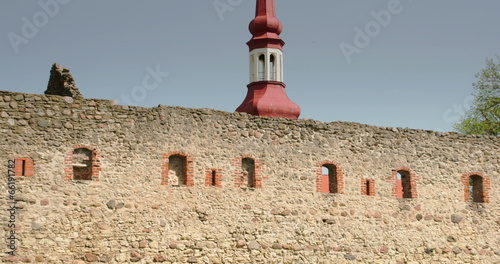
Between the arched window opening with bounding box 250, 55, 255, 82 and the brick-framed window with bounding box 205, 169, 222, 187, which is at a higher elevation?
the arched window opening with bounding box 250, 55, 255, 82

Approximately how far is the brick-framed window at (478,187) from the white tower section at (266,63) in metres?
13.1

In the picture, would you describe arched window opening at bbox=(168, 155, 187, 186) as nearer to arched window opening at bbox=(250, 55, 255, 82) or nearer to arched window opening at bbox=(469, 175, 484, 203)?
arched window opening at bbox=(469, 175, 484, 203)

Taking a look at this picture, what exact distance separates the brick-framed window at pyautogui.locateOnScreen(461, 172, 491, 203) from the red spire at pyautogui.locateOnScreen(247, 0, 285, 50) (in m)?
13.3

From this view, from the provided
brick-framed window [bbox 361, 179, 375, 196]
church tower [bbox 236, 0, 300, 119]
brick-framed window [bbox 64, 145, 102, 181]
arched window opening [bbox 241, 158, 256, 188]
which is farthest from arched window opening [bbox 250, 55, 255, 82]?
brick-framed window [bbox 64, 145, 102, 181]

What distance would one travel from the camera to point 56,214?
1327cm

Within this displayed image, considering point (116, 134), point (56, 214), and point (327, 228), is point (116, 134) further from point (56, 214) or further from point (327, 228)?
point (327, 228)

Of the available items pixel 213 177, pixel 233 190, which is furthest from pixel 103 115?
pixel 233 190

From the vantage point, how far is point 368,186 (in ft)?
54.9

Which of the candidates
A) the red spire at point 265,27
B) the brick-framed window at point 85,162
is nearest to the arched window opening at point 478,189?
the brick-framed window at point 85,162

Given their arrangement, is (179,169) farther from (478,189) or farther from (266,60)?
(266,60)

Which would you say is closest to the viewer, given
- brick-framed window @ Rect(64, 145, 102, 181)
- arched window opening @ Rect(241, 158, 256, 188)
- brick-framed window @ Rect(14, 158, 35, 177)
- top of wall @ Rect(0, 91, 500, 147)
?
brick-framed window @ Rect(14, 158, 35, 177)

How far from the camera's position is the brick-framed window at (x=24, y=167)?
42.9 feet

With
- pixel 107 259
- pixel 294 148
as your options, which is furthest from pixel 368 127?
pixel 107 259

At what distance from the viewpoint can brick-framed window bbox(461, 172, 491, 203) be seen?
705 inches
